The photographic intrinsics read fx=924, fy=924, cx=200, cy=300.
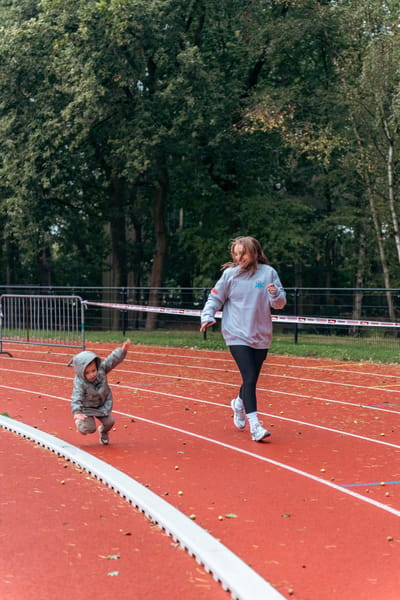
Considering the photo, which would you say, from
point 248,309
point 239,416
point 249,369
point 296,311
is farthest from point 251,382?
point 296,311

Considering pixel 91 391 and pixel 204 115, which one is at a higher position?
pixel 204 115

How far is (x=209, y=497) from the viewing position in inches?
262

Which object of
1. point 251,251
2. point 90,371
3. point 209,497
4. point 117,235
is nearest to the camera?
point 209,497

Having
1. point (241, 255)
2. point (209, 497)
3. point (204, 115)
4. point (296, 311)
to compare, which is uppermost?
point (204, 115)

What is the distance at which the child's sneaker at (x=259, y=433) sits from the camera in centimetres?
893

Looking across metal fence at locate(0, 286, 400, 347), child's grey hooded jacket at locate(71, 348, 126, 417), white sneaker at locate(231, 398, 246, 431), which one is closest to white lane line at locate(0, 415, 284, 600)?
child's grey hooded jacket at locate(71, 348, 126, 417)

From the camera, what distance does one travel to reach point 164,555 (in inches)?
207

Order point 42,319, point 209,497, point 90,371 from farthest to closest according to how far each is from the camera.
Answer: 1. point 42,319
2. point 90,371
3. point 209,497

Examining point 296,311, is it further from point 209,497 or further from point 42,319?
point 209,497

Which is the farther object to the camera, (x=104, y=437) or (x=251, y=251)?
(x=251, y=251)

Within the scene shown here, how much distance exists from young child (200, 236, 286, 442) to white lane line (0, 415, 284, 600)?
1.82 metres

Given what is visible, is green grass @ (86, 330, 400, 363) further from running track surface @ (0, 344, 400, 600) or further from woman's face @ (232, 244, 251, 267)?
woman's face @ (232, 244, 251, 267)

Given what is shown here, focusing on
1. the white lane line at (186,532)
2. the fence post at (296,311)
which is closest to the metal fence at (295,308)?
the fence post at (296,311)

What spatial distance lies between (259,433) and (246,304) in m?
1.27
